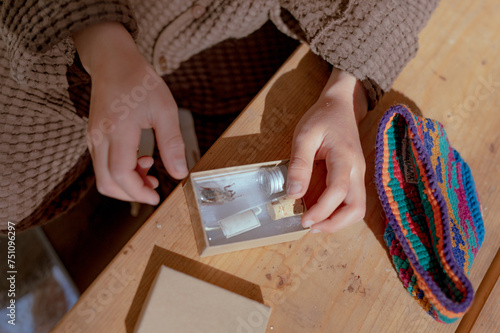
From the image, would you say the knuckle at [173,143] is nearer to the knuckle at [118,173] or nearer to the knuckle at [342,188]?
the knuckle at [118,173]

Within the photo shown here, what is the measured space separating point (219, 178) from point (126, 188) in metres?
0.14

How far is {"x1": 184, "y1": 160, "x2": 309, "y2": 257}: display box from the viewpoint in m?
0.52

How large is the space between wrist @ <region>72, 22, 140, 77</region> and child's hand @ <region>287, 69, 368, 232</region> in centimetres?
29

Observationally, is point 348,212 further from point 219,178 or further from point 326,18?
point 326,18

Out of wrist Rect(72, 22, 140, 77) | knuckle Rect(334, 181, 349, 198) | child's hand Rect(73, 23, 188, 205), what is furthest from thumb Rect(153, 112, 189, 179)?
knuckle Rect(334, 181, 349, 198)

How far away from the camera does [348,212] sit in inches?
22.3

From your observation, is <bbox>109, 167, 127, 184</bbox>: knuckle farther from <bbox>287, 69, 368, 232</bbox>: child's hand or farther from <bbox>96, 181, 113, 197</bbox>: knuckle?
<bbox>287, 69, 368, 232</bbox>: child's hand

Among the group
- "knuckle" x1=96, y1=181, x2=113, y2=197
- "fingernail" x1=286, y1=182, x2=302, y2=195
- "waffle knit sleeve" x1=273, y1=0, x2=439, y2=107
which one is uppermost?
"waffle knit sleeve" x1=273, y1=0, x2=439, y2=107

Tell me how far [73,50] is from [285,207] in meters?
0.41

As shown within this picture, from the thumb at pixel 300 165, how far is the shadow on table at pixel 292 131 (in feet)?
0.13

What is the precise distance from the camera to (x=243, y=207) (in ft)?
1.93

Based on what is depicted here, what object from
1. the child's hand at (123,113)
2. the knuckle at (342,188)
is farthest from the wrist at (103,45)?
the knuckle at (342,188)

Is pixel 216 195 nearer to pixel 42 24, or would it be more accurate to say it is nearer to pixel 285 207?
pixel 285 207

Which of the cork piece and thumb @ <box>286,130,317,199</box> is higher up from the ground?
thumb @ <box>286,130,317,199</box>
